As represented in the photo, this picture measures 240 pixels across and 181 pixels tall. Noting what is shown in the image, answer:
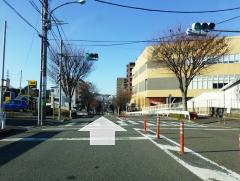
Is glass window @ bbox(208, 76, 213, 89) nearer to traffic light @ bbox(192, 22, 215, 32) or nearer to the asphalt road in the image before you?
traffic light @ bbox(192, 22, 215, 32)

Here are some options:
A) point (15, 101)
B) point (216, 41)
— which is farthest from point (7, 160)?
point (15, 101)

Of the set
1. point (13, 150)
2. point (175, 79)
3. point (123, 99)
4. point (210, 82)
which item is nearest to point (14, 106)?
point (175, 79)

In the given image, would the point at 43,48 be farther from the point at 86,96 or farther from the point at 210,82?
the point at 86,96

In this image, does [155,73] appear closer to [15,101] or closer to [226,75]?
[226,75]

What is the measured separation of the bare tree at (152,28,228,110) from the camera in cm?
4525

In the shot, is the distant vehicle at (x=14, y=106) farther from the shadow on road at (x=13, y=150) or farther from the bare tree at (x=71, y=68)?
the shadow on road at (x=13, y=150)

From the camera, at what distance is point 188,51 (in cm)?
4519

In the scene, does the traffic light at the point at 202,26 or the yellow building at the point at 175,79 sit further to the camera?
the yellow building at the point at 175,79

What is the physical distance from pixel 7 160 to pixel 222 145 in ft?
25.6

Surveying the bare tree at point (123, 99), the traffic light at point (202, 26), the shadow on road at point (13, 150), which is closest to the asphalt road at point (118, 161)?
the shadow on road at point (13, 150)

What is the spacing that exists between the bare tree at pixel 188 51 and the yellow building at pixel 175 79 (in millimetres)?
24512

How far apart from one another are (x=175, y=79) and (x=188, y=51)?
44558mm

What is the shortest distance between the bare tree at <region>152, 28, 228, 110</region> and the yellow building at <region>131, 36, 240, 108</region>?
965 inches

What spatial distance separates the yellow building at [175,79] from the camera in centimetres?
7950
